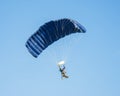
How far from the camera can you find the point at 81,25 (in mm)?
28766

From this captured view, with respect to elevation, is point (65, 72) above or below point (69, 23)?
below

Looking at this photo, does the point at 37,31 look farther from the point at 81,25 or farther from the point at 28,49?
the point at 81,25

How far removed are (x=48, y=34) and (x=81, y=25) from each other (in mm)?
2605

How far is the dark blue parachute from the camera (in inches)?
1138

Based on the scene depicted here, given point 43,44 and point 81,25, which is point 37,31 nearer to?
point 43,44

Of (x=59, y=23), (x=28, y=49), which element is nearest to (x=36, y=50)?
(x=28, y=49)

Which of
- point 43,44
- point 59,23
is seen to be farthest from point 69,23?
point 43,44

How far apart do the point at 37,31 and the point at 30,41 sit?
924 mm

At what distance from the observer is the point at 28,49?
29266mm

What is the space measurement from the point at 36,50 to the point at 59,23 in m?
2.67

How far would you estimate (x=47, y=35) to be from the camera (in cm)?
2955

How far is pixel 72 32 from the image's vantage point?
2895cm

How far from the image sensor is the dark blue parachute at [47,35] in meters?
28.9

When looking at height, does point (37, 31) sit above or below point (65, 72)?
above
